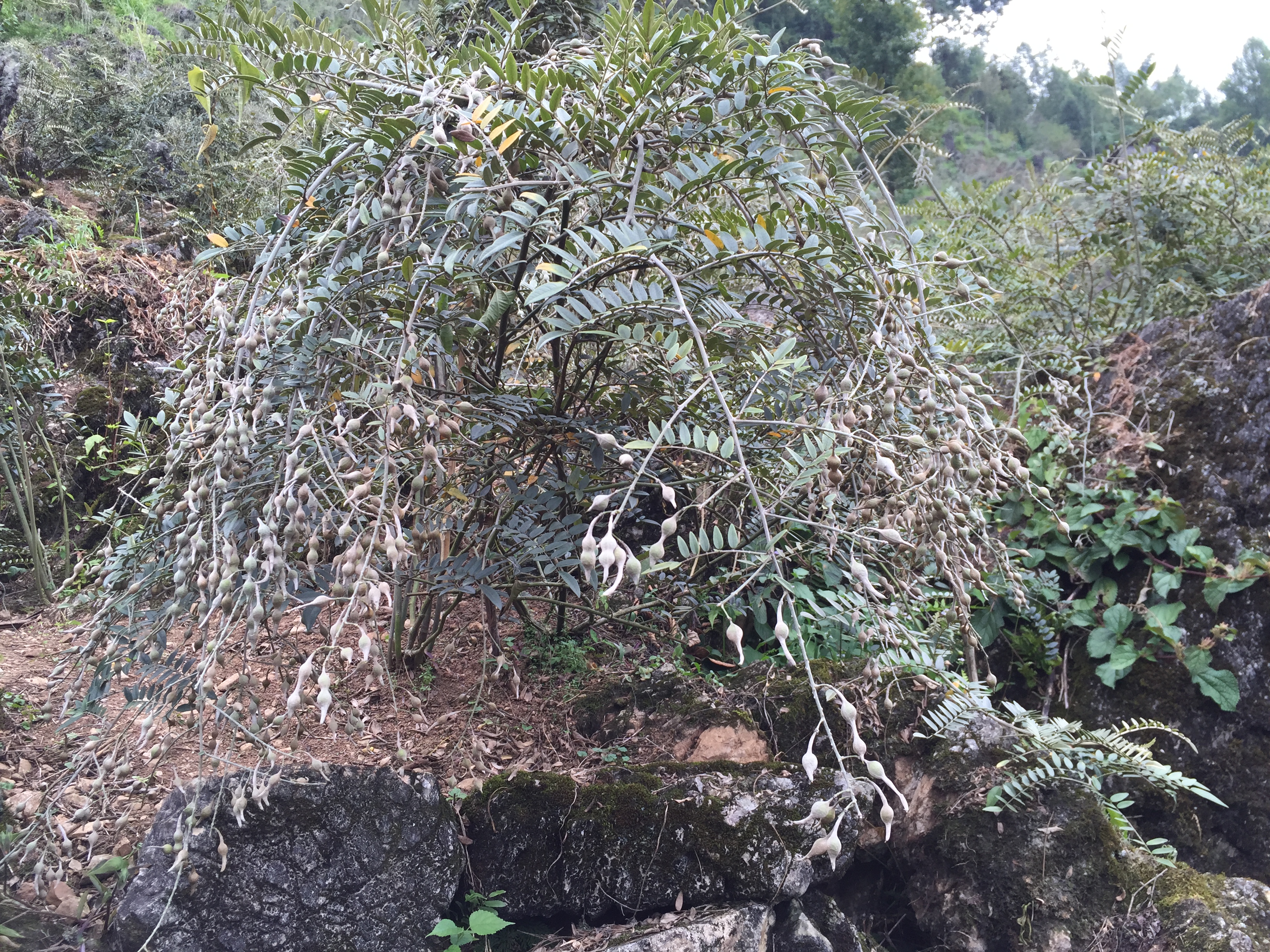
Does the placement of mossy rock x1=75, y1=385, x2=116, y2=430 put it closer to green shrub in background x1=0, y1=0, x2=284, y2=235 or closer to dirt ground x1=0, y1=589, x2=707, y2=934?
dirt ground x1=0, y1=589, x2=707, y2=934

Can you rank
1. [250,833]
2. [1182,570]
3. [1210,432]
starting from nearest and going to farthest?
[250,833]
[1182,570]
[1210,432]

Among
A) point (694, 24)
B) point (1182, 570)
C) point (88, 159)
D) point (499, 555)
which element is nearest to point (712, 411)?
point (499, 555)

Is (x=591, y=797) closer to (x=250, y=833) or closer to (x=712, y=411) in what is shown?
(x=250, y=833)

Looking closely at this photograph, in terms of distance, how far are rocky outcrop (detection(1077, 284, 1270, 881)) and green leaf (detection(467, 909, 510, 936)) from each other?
7.23ft

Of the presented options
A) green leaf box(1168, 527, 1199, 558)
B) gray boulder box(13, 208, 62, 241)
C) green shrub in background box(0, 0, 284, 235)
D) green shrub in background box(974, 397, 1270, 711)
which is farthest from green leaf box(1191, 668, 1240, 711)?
gray boulder box(13, 208, 62, 241)

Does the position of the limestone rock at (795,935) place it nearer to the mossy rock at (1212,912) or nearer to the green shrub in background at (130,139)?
the mossy rock at (1212,912)

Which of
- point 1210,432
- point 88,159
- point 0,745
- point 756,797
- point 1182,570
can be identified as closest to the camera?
point 756,797

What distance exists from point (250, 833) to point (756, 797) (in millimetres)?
1122

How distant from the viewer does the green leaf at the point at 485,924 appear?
166cm

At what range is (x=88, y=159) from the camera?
6336 mm

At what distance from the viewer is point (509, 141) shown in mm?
1504

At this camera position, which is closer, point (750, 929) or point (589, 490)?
point (750, 929)

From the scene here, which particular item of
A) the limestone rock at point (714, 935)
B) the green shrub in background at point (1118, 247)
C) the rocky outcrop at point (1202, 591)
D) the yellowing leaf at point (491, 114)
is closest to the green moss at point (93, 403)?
the yellowing leaf at point (491, 114)

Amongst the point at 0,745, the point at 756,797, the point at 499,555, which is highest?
A: the point at 499,555
